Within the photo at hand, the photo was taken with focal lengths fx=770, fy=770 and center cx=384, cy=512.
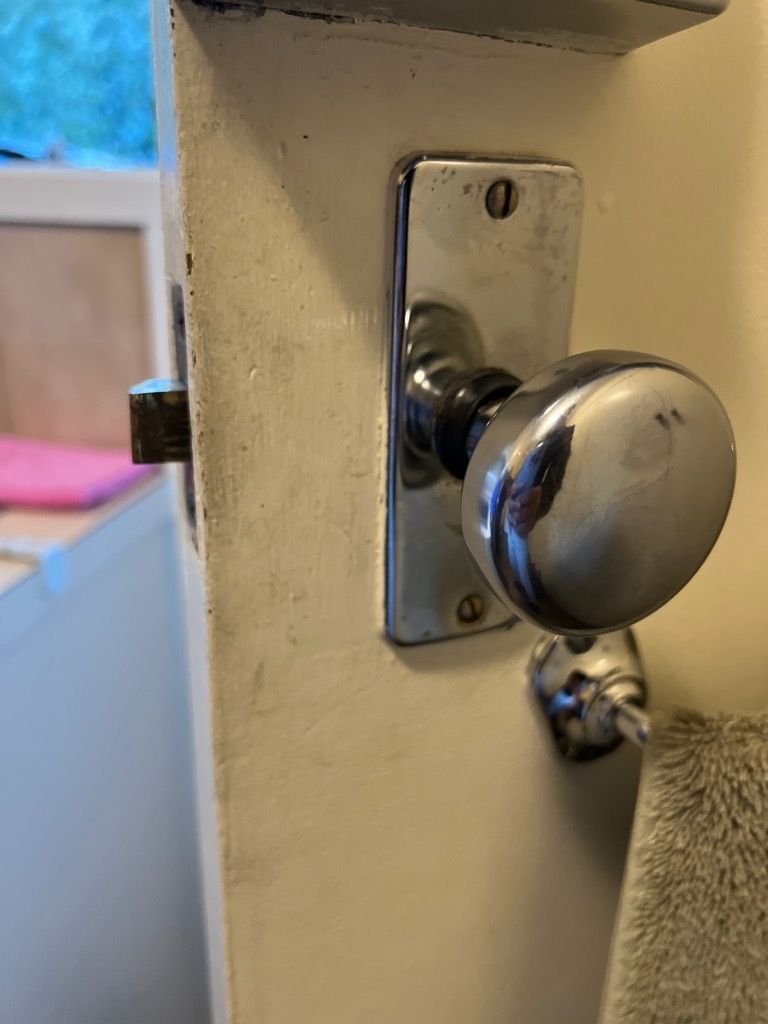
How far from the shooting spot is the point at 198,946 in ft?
2.72

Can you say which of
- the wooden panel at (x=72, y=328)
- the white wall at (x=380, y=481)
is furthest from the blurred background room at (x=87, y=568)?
the white wall at (x=380, y=481)

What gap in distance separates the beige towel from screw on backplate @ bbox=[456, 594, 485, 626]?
5 centimetres

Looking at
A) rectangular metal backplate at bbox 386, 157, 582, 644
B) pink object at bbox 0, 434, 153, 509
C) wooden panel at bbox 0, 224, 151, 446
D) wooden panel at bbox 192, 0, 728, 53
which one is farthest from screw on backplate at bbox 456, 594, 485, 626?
wooden panel at bbox 0, 224, 151, 446

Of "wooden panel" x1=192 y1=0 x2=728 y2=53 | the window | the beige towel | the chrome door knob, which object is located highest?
the window

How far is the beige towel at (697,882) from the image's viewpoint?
0.59ft

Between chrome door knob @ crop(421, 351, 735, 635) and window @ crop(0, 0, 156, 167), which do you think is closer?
chrome door knob @ crop(421, 351, 735, 635)

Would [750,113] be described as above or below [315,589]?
above

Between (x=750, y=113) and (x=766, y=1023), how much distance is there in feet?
0.73

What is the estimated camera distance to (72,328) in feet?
2.58

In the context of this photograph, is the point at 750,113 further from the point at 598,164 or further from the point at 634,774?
the point at 634,774

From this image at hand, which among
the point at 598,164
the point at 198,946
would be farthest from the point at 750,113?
the point at 198,946

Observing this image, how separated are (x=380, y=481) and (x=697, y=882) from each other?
12cm

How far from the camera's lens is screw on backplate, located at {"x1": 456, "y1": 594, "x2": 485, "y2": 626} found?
0.20 meters

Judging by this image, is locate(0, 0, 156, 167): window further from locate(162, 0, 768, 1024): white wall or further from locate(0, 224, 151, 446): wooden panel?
locate(162, 0, 768, 1024): white wall
